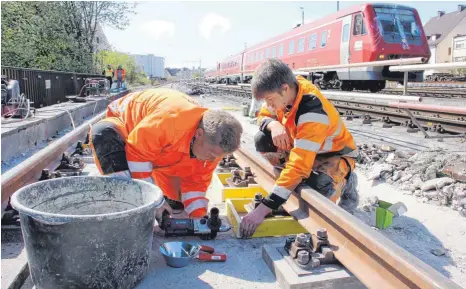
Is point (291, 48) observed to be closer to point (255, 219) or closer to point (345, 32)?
point (345, 32)

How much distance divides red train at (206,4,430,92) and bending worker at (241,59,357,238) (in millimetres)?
11017

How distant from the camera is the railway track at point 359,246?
5.96 feet

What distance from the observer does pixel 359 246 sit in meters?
2.29

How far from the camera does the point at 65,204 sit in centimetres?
253

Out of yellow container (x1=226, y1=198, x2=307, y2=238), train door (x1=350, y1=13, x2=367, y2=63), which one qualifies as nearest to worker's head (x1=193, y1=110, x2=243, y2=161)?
yellow container (x1=226, y1=198, x2=307, y2=238)

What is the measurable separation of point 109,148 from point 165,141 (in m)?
0.41

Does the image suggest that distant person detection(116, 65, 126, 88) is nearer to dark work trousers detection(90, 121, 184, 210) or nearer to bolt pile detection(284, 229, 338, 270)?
dark work trousers detection(90, 121, 184, 210)

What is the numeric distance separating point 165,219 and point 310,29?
638 inches

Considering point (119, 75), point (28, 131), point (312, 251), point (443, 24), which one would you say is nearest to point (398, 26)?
point (28, 131)

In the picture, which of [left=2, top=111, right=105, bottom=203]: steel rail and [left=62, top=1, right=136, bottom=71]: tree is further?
[left=62, top=1, right=136, bottom=71]: tree

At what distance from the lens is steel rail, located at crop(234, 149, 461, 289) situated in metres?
1.80

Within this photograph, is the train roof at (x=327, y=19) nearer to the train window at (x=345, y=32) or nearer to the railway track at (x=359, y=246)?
the train window at (x=345, y=32)

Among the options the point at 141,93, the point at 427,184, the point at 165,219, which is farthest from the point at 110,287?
the point at 427,184

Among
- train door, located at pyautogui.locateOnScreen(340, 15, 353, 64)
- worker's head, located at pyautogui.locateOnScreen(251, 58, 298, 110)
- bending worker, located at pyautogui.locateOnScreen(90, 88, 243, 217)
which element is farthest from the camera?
train door, located at pyautogui.locateOnScreen(340, 15, 353, 64)
